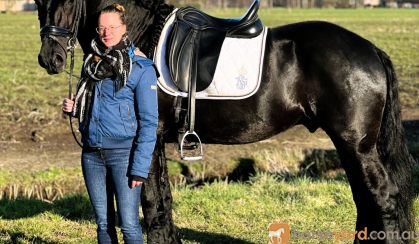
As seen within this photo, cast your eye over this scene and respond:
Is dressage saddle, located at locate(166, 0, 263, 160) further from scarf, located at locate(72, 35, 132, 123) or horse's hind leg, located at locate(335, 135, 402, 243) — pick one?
horse's hind leg, located at locate(335, 135, 402, 243)

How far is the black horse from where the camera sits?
16.4 ft

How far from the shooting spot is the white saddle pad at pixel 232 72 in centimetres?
507

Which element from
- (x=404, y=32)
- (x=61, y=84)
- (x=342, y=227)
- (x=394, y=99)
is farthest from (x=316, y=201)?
(x=404, y=32)

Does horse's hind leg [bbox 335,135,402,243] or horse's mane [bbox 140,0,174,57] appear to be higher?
horse's mane [bbox 140,0,174,57]

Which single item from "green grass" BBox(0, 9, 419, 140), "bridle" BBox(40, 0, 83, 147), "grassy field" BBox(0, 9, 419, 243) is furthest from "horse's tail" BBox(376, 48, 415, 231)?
"green grass" BBox(0, 9, 419, 140)

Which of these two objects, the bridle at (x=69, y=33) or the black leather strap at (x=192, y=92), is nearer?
the bridle at (x=69, y=33)

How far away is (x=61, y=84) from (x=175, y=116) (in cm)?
1137

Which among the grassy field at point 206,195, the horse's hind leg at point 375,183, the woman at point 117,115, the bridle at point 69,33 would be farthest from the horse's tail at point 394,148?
the bridle at point 69,33

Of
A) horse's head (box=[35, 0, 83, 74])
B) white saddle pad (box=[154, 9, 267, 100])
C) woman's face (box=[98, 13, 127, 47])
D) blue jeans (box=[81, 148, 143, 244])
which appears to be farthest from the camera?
white saddle pad (box=[154, 9, 267, 100])

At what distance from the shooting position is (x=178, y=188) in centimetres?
816

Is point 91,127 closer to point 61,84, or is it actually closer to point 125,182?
point 125,182

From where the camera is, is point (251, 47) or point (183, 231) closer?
point (251, 47)

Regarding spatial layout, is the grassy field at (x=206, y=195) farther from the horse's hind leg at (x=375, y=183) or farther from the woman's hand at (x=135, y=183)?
the woman's hand at (x=135, y=183)

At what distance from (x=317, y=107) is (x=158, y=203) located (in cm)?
150
